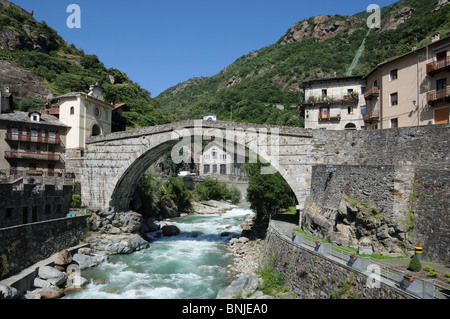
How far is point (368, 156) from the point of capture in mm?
16312

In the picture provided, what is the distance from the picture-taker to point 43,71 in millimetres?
53906

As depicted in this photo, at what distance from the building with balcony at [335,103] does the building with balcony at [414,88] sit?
142 inches

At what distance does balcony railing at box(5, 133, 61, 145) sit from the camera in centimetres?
2397

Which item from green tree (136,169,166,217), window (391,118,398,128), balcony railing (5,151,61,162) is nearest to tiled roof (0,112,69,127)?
balcony railing (5,151,61,162)

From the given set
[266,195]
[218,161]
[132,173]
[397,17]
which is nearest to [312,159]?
[266,195]

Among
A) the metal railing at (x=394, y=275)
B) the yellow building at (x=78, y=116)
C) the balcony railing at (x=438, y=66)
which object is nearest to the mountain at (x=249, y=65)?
the balcony railing at (x=438, y=66)

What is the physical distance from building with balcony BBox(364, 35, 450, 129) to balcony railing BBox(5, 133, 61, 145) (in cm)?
2775

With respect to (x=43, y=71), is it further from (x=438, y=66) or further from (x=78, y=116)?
(x=438, y=66)

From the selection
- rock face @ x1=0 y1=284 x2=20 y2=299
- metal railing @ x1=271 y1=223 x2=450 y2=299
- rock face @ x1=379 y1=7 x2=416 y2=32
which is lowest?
rock face @ x1=0 y1=284 x2=20 y2=299

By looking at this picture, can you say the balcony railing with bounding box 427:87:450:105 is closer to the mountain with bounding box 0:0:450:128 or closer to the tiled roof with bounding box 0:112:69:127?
the mountain with bounding box 0:0:450:128

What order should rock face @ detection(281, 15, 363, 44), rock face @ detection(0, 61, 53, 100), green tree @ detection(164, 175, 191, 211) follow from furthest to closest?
rock face @ detection(281, 15, 363, 44)
rock face @ detection(0, 61, 53, 100)
green tree @ detection(164, 175, 191, 211)

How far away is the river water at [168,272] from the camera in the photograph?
14562 millimetres

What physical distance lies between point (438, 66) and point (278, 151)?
475 inches
